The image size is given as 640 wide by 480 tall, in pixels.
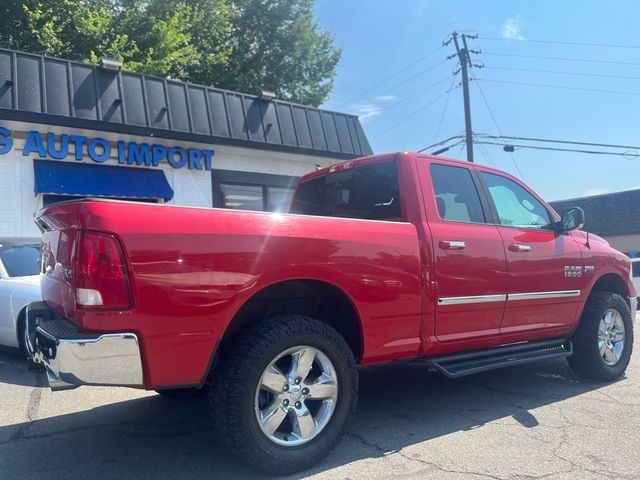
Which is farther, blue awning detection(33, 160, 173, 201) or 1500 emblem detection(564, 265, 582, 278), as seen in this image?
blue awning detection(33, 160, 173, 201)

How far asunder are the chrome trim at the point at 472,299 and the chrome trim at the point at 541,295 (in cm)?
13

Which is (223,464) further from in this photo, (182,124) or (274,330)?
(182,124)

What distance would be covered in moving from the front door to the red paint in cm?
1

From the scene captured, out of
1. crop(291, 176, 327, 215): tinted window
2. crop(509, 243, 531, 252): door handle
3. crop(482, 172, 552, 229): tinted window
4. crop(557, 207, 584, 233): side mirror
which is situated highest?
crop(291, 176, 327, 215): tinted window

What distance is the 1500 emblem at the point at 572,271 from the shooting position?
4.94 m

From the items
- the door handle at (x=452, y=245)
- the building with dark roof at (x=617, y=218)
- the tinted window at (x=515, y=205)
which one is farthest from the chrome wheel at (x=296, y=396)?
the building with dark roof at (x=617, y=218)

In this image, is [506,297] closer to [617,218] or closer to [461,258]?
[461,258]

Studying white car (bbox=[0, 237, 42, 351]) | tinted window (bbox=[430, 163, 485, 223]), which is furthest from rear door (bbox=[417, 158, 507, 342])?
white car (bbox=[0, 237, 42, 351])

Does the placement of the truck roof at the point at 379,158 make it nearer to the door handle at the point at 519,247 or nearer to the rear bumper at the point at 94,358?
the door handle at the point at 519,247

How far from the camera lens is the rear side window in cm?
421

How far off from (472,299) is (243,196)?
8793 millimetres

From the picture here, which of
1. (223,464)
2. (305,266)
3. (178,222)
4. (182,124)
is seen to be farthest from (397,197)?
(182,124)

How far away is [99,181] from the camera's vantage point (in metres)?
10.3

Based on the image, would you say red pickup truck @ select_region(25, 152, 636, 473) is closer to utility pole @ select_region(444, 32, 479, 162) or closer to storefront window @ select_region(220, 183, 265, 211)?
storefront window @ select_region(220, 183, 265, 211)
